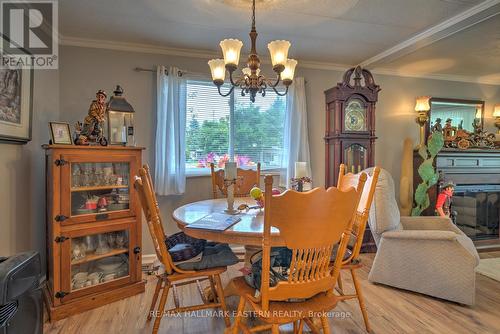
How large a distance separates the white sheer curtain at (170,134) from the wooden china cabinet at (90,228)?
0.60m

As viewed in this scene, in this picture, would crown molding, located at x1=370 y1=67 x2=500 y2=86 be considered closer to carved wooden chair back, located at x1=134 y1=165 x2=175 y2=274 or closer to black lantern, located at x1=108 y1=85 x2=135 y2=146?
black lantern, located at x1=108 y1=85 x2=135 y2=146

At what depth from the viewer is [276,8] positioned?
2.18 meters

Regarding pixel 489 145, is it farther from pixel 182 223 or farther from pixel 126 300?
pixel 126 300

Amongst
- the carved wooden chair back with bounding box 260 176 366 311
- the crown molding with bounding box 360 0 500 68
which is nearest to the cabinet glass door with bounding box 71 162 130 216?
the carved wooden chair back with bounding box 260 176 366 311

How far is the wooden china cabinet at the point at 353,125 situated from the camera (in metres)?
3.25

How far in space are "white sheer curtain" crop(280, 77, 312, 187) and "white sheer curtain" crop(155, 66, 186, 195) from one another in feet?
3.94

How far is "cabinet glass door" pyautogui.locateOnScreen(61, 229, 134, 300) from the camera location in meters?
2.04

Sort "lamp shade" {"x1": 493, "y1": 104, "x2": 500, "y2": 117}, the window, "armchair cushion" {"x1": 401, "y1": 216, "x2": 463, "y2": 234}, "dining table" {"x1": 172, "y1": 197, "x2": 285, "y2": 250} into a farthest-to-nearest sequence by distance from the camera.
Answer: "lamp shade" {"x1": 493, "y1": 104, "x2": 500, "y2": 117}
the window
"armchair cushion" {"x1": 401, "y1": 216, "x2": 463, "y2": 234}
"dining table" {"x1": 172, "y1": 197, "x2": 285, "y2": 250}

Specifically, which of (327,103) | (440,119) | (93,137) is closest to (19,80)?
(93,137)

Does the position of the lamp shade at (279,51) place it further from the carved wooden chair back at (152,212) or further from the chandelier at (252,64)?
the carved wooden chair back at (152,212)

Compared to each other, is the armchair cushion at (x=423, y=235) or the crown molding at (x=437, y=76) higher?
the crown molding at (x=437, y=76)

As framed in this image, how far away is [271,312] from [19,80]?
230 cm

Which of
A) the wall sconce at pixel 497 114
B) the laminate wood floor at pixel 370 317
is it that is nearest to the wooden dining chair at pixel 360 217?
the laminate wood floor at pixel 370 317

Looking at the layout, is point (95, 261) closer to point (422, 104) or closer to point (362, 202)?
point (362, 202)
